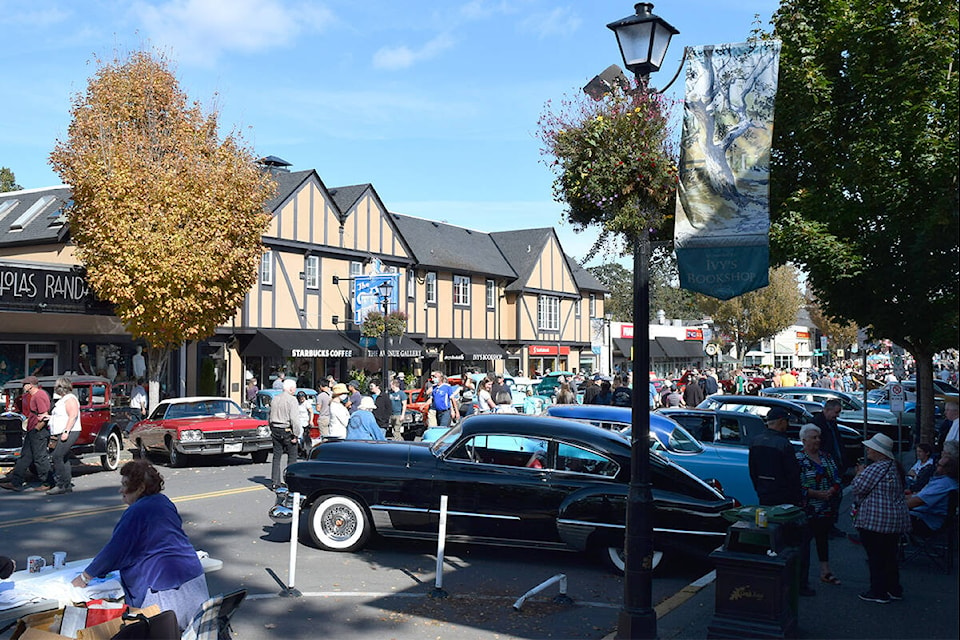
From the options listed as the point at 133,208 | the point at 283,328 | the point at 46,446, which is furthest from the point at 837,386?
the point at 46,446

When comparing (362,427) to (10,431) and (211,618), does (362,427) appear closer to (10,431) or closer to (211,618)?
(10,431)

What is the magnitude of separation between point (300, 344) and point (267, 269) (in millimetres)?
2889

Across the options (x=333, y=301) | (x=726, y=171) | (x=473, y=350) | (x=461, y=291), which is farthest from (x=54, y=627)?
(x=461, y=291)

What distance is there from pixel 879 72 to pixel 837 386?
26665mm

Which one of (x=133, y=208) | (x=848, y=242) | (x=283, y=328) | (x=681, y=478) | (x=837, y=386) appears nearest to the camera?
(x=681, y=478)

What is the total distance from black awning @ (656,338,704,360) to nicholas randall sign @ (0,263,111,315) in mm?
42983

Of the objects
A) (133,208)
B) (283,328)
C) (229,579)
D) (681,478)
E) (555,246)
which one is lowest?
(229,579)

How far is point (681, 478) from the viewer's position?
925 cm

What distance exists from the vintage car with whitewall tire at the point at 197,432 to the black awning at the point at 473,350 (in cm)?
2275

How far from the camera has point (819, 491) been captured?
8.39 meters

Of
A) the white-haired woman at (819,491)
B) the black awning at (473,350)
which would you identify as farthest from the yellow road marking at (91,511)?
the black awning at (473,350)

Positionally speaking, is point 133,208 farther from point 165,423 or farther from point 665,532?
point 665,532

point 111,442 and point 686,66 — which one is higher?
point 686,66

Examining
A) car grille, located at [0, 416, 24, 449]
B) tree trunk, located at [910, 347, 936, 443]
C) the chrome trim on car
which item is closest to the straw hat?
the chrome trim on car
